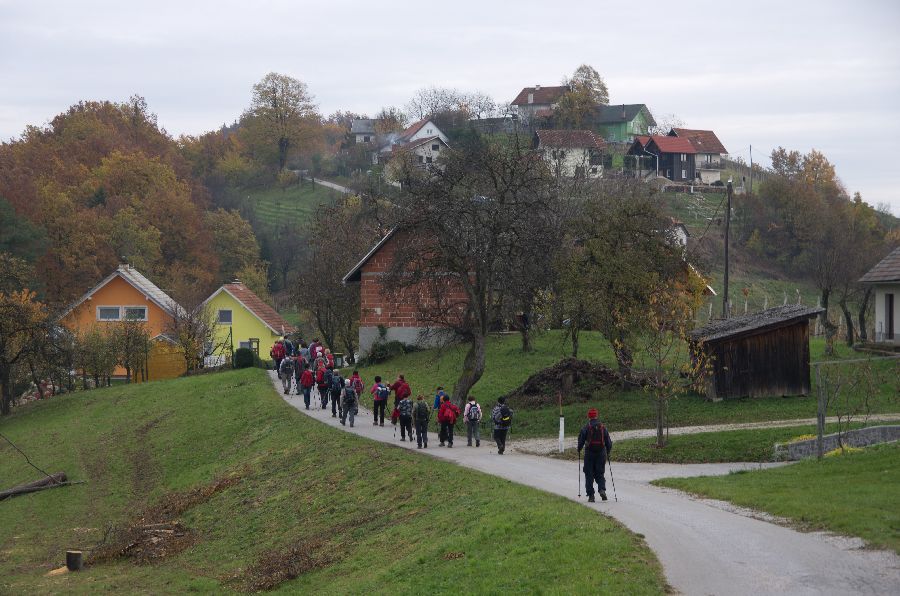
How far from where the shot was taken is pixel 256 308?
72750mm

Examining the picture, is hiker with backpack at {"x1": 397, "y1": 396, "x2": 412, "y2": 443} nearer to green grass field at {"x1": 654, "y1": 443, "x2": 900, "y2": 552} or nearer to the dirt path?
the dirt path

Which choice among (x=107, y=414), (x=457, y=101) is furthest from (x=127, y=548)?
(x=457, y=101)

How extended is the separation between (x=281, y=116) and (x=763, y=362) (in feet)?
339

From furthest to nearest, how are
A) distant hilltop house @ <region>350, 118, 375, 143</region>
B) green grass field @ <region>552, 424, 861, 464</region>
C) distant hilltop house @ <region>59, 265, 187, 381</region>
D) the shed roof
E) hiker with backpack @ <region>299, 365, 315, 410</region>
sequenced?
distant hilltop house @ <region>350, 118, 375, 143</region> < the shed roof < distant hilltop house @ <region>59, 265, 187, 381</region> < hiker with backpack @ <region>299, 365, 315, 410</region> < green grass field @ <region>552, 424, 861, 464</region>

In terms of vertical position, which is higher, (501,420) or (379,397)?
(379,397)

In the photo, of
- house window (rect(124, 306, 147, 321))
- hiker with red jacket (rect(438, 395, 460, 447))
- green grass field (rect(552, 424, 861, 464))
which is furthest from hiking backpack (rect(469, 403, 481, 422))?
house window (rect(124, 306, 147, 321))

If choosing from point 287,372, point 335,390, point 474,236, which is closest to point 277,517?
point 335,390

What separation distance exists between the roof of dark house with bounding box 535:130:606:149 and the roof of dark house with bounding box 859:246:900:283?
2052 inches

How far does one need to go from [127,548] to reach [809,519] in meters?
15.7

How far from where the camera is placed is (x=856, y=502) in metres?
17.8

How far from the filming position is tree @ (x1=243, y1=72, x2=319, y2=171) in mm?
129125

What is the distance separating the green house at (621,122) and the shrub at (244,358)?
73731mm

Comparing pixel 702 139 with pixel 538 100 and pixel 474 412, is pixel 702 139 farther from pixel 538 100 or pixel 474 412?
pixel 474 412

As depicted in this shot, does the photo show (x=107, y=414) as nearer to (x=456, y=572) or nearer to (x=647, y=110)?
(x=456, y=572)
